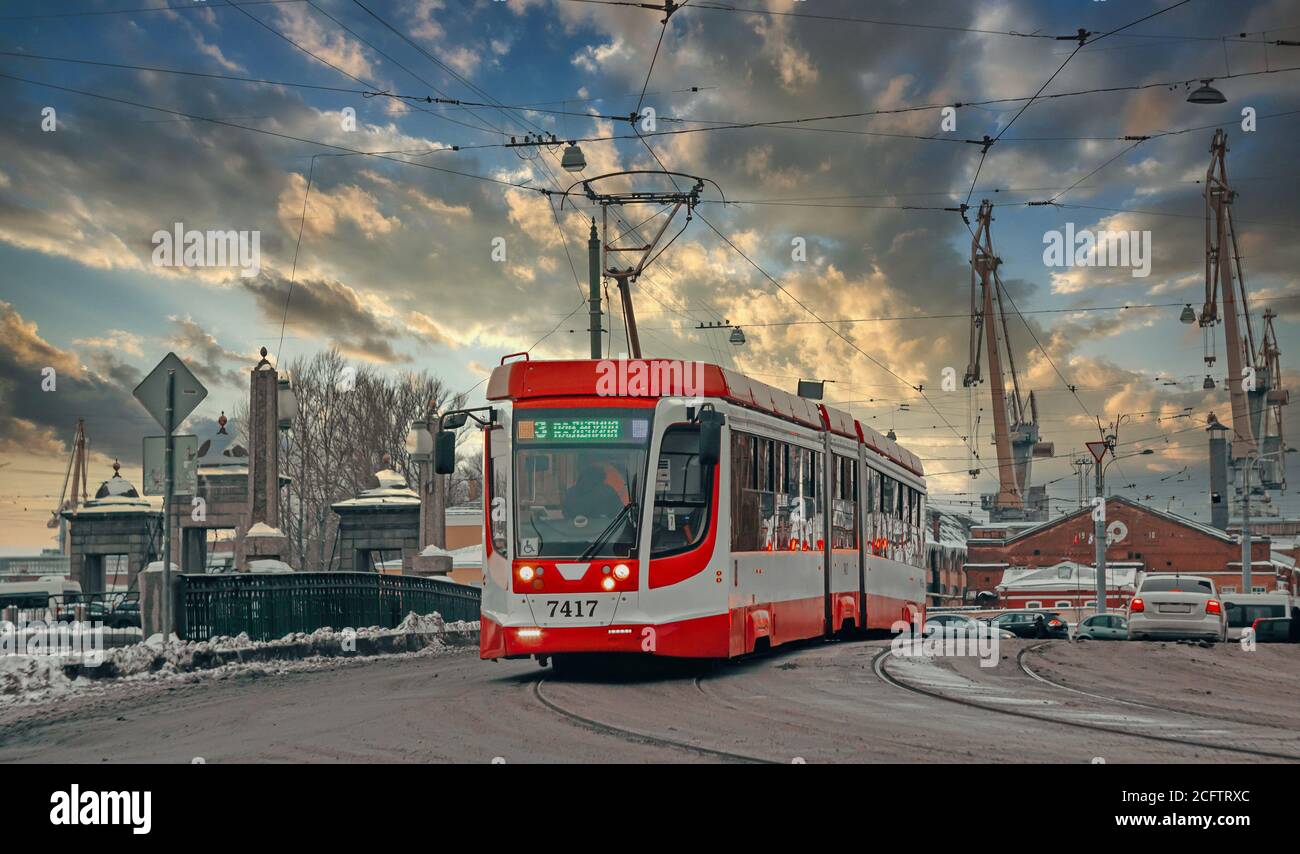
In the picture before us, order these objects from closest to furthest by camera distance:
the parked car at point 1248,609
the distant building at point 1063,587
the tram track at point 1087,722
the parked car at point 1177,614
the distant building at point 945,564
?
the tram track at point 1087,722 → the parked car at point 1177,614 → the parked car at point 1248,609 → the distant building at point 1063,587 → the distant building at point 945,564

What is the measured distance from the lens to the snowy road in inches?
357

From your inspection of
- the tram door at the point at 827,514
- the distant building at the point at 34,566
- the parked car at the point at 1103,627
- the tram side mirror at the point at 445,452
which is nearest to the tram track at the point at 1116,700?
the tram door at the point at 827,514

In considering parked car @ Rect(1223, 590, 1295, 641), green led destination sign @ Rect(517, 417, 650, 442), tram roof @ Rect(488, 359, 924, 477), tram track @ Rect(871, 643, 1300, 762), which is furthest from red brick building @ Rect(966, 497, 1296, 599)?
green led destination sign @ Rect(517, 417, 650, 442)

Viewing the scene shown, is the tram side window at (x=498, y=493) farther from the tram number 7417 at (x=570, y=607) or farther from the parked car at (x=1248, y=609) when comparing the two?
the parked car at (x=1248, y=609)

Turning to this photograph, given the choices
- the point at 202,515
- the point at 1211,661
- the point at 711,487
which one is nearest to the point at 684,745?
the point at 711,487

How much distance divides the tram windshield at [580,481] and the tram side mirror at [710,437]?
58 centimetres

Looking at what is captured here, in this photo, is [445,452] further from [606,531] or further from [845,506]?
[845,506]

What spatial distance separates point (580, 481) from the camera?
554 inches

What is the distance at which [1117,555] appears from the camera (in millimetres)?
97750

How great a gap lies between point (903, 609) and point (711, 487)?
36.2 feet

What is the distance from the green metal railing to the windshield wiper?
6.49 meters

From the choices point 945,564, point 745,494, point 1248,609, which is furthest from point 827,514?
point 945,564

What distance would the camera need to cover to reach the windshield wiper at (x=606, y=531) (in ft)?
45.4

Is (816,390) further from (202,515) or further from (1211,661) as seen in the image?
(202,515)
